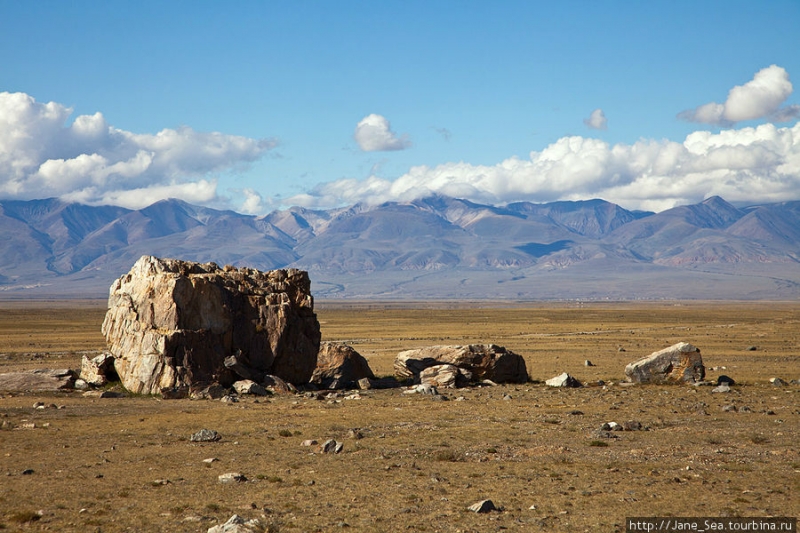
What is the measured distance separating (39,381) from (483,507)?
87.4 feet

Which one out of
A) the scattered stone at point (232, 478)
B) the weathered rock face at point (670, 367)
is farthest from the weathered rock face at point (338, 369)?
the scattered stone at point (232, 478)

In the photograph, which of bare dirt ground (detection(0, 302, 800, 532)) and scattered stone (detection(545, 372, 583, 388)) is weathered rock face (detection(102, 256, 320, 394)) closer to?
bare dirt ground (detection(0, 302, 800, 532))

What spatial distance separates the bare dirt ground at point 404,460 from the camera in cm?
1517

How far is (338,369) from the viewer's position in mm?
40406

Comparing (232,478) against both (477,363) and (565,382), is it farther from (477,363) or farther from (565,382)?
(477,363)

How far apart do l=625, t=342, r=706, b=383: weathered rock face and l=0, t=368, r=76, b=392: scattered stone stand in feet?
86.7

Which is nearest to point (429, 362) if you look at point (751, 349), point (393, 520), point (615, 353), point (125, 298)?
point (125, 298)

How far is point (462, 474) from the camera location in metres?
18.7

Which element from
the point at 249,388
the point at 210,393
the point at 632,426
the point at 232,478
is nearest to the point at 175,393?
the point at 210,393

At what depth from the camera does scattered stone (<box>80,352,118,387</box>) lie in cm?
3550

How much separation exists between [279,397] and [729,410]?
17704 millimetres

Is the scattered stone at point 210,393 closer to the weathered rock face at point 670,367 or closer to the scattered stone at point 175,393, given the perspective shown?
the scattered stone at point 175,393

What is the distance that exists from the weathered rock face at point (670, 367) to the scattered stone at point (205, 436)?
23.1 meters

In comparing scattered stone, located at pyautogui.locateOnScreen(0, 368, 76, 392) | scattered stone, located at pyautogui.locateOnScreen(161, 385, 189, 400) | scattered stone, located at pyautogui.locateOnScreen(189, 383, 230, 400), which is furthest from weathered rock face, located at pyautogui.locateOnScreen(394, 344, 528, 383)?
scattered stone, located at pyautogui.locateOnScreen(0, 368, 76, 392)
